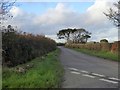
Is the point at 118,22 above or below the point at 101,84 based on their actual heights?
above

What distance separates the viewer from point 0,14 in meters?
14.6

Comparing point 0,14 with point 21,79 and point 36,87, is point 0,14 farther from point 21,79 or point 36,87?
point 36,87

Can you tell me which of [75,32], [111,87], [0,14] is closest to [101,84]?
[111,87]

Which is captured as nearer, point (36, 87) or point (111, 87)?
point (36, 87)

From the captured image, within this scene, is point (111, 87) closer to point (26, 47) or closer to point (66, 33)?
point (26, 47)

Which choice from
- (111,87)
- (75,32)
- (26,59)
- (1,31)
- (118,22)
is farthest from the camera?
(75,32)

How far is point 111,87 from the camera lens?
40.8ft

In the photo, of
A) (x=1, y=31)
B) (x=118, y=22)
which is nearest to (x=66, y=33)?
(x=118, y=22)

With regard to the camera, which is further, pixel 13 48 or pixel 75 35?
pixel 75 35

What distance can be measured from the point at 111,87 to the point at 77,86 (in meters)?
1.26

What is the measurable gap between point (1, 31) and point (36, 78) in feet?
13.2

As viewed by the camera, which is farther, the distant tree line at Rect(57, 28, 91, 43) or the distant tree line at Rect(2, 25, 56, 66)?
the distant tree line at Rect(57, 28, 91, 43)

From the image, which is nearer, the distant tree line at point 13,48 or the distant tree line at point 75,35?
the distant tree line at point 13,48

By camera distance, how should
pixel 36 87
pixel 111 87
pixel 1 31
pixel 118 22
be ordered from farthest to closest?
pixel 118 22, pixel 1 31, pixel 111 87, pixel 36 87
